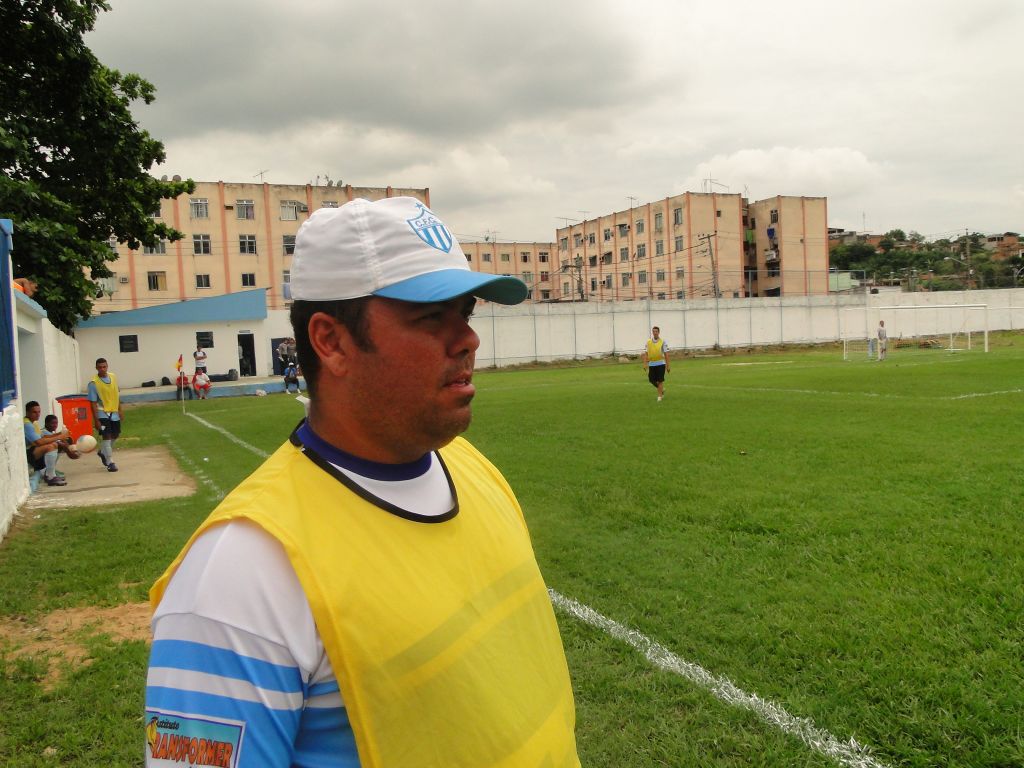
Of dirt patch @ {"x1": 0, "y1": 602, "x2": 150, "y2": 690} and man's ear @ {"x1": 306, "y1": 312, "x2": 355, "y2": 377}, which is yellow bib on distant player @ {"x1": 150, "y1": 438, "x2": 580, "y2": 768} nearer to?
man's ear @ {"x1": 306, "y1": 312, "x2": 355, "y2": 377}

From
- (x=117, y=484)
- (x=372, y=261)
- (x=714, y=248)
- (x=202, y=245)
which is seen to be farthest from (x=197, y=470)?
(x=714, y=248)

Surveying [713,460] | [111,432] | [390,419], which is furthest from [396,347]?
[111,432]

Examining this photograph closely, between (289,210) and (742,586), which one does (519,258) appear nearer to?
(289,210)

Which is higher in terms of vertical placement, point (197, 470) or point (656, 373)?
point (656, 373)

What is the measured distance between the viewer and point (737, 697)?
12.3ft

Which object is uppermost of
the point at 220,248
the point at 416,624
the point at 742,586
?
the point at 220,248

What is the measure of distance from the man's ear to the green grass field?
2.68m

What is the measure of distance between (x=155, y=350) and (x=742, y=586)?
40923 millimetres

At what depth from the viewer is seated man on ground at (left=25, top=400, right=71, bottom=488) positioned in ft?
37.5

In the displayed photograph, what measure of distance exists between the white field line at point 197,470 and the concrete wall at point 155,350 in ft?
84.8

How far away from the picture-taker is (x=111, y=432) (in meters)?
13.1

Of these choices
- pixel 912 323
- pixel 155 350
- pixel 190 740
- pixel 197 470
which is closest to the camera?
pixel 190 740

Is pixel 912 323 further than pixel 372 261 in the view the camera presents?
Yes

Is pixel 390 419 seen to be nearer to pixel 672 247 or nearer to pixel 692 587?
pixel 692 587
